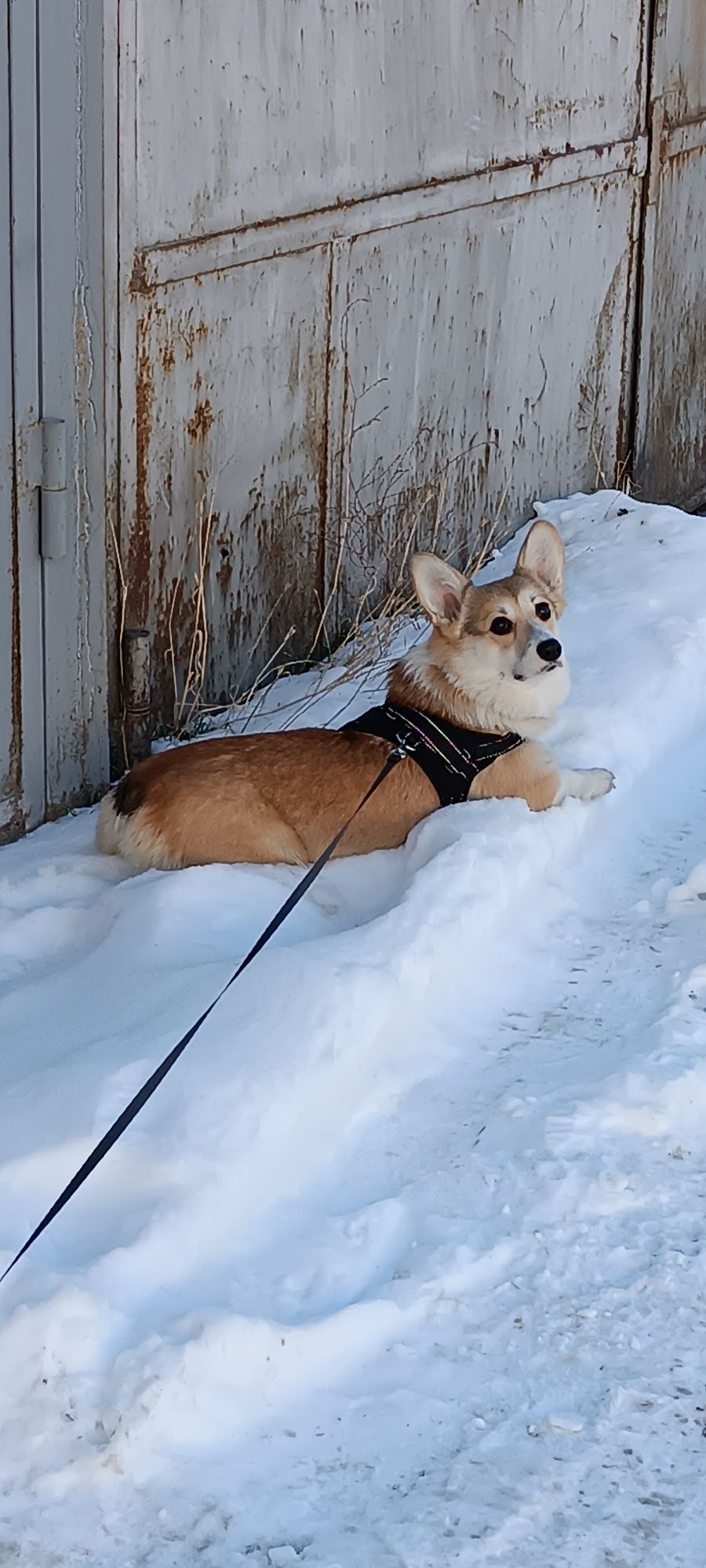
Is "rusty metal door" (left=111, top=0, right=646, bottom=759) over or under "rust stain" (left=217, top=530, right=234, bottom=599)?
over

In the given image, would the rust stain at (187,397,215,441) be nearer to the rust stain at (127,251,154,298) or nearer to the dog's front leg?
the rust stain at (127,251,154,298)

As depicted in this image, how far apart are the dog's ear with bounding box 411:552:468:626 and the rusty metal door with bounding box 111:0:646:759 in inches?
37.7

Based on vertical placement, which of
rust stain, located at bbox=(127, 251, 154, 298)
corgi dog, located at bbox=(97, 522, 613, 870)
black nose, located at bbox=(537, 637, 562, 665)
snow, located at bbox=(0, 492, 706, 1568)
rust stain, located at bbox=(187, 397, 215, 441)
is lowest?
snow, located at bbox=(0, 492, 706, 1568)

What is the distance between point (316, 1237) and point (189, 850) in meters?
1.33

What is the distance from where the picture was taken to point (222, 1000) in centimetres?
350

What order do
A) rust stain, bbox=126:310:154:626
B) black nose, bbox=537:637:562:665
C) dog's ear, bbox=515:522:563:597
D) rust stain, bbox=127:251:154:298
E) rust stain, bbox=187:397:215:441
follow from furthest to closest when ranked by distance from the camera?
rust stain, bbox=187:397:215:441 < rust stain, bbox=126:310:154:626 < rust stain, bbox=127:251:154:298 < dog's ear, bbox=515:522:563:597 < black nose, bbox=537:637:562:665

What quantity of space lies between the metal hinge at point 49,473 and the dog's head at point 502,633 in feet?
3.06

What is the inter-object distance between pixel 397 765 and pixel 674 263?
15.9 feet

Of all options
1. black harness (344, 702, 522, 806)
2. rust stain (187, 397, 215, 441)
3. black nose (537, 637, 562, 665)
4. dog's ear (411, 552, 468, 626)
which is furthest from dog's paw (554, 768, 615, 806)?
rust stain (187, 397, 215, 441)

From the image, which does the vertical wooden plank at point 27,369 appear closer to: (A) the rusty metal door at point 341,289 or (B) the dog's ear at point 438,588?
(A) the rusty metal door at point 341,289

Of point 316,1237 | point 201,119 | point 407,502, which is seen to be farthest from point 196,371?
point 316,1237

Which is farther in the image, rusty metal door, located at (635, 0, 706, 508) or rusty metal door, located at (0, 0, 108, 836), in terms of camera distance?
rusty metal door, located at (635, 0, 706, 508)

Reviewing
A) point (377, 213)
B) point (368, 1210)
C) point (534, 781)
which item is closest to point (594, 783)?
point (534, 781)

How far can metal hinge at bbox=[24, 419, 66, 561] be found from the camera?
4.48 meters
